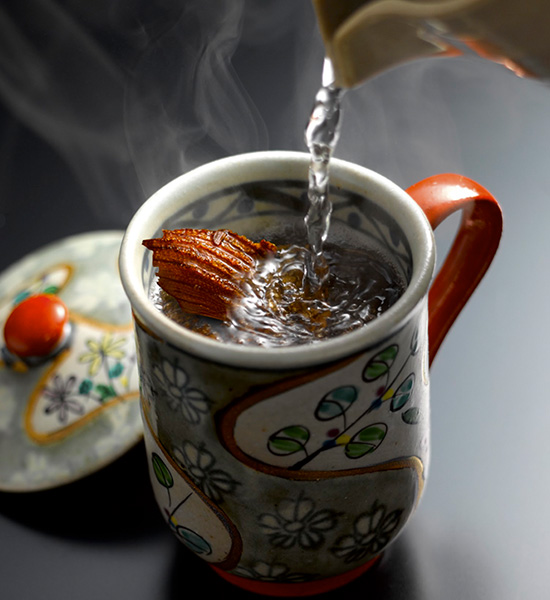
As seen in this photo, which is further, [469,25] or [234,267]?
[234,267]

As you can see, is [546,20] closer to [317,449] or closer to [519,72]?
[519,72]

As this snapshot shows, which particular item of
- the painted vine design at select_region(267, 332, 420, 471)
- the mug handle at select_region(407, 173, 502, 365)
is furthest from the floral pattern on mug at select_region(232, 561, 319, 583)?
the mug handle at select_region(407, 173, 502, 365)

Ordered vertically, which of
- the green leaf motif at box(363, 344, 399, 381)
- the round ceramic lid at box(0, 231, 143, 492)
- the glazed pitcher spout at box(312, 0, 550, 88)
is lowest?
the round ceramic lid at box(0, 231, 143, 492)

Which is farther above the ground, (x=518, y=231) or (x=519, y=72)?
(x=519, y=72)

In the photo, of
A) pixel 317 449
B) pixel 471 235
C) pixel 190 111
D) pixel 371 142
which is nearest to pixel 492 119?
pixel 371 142

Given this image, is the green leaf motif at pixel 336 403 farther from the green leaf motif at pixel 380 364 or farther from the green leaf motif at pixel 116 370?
the green leaf motif at pixel 116 370

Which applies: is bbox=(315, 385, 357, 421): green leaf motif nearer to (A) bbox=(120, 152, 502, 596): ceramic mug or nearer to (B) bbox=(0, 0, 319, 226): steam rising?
(A) bbox=(120, 152, 502, 596): ceramic mug
